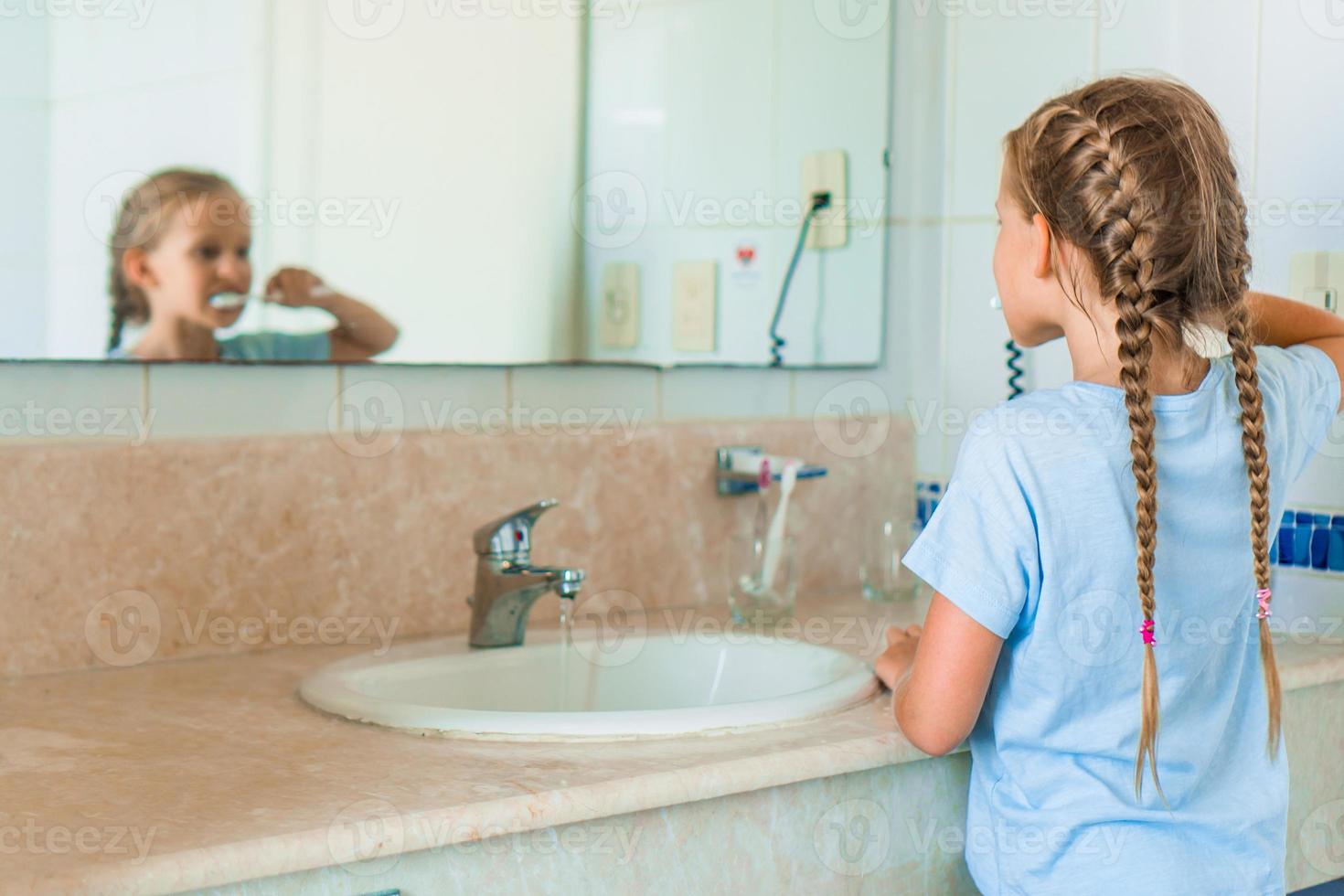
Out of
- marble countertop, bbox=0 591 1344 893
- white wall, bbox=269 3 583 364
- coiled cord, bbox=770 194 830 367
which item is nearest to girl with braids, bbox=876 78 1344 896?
marble countertop, bbox=0 591 1344 893

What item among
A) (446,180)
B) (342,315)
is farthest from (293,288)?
(446,180)

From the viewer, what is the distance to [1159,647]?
1002mm

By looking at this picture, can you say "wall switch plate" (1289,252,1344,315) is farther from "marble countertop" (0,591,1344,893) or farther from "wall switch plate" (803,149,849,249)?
"marble countertop" (0,591,1344,893)

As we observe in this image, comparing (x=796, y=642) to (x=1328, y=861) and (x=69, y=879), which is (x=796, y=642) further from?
(x=69, y=879)

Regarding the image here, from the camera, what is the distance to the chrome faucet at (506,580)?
130 cm

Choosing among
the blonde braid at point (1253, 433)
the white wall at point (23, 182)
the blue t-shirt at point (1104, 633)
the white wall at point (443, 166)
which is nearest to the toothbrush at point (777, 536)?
the white wall at point (443, 166)

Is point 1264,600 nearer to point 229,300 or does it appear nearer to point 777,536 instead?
point 777,536

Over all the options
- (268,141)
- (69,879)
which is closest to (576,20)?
(268,141)

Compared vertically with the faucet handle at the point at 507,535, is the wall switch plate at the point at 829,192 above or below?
above

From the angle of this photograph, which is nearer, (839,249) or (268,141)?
(268,141)

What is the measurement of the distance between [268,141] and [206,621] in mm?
426

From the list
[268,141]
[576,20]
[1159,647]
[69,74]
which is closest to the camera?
[1159,647]

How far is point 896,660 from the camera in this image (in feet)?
3.89

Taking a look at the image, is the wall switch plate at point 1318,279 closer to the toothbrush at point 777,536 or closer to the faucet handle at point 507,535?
the toothbrush at point 777,536
